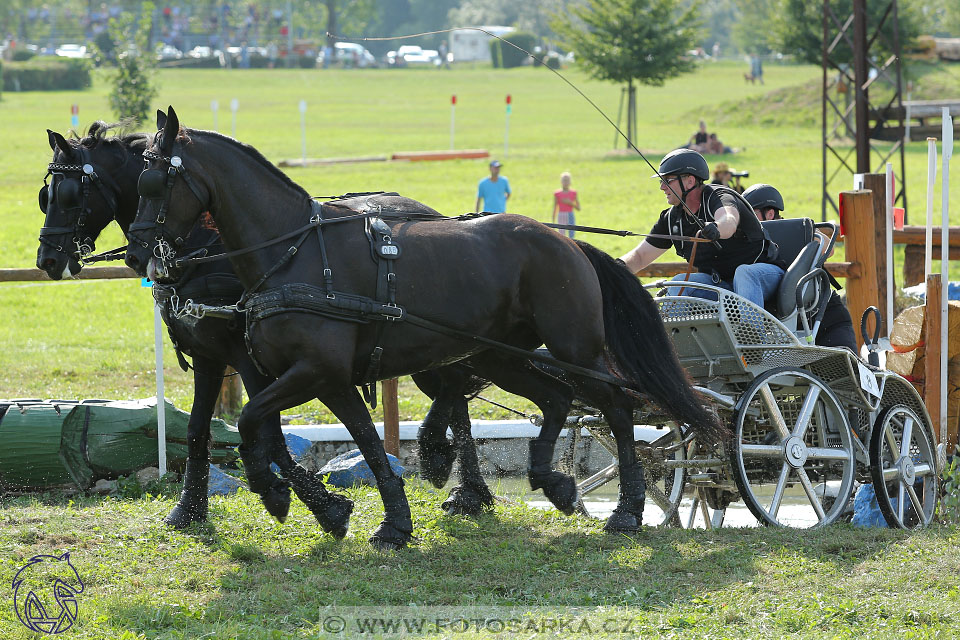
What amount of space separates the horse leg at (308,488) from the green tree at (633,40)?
101 feet

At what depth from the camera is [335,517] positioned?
Answer: 5.91 metres

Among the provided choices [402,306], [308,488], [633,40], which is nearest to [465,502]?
[308,488]

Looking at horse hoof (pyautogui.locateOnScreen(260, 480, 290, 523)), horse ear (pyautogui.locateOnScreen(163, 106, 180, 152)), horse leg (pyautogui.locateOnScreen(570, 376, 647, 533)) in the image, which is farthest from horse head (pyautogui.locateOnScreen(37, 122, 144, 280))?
horse leg (pyautogui.locateOnScreen(570, 376, 647, 533))

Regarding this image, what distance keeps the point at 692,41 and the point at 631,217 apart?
18899 millimetres

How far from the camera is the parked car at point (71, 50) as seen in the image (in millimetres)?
67044

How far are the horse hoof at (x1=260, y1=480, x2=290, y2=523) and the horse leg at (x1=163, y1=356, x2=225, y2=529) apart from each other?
24.3 inches

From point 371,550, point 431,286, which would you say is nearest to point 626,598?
point 371,550

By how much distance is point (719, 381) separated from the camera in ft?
22.2

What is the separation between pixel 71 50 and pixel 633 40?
149 feet

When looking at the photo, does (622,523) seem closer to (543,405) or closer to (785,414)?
(543,405)

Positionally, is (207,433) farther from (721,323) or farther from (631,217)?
(631,217)

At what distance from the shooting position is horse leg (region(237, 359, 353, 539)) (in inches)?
232

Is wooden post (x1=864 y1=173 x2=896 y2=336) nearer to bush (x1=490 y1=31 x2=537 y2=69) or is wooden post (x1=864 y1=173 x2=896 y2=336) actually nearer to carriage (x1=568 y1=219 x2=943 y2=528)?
carriage (x1=568 y1=219 x2=943 y2=528)

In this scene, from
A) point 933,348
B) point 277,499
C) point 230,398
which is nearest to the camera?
point 277,499
